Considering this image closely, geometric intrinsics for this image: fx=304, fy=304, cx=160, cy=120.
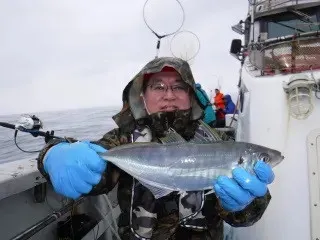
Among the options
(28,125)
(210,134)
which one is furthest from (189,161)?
(28,125)

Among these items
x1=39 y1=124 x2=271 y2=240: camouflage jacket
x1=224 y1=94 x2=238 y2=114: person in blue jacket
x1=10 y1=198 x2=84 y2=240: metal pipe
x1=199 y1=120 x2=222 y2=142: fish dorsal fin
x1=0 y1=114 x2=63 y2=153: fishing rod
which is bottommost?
x1=10 y1=198 x2=84 y2=240: metal pipe

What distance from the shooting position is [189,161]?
234 centimetres

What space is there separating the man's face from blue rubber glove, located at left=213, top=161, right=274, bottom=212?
1.02 metres

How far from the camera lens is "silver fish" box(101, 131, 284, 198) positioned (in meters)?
2.31

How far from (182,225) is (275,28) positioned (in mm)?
4998

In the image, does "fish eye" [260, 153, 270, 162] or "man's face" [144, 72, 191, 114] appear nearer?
"fish eye" [260, 153, 270, 162]

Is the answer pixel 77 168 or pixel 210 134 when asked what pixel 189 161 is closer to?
pixel 210 134

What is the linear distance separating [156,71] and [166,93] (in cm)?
25

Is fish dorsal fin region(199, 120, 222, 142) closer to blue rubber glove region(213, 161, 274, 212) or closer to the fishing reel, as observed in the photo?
blue rubber glove region(213, 161, 274, 212)

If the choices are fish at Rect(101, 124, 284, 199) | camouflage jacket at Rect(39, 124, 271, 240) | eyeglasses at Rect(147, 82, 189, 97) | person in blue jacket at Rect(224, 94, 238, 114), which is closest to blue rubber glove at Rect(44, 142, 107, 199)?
camouflage jacket at Rect(39, 124, 271, 240)

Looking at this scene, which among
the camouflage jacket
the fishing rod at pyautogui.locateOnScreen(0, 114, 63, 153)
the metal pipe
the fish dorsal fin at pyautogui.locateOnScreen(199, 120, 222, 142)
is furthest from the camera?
the fishing rod at pyautogui.locateOnScreen(0, 114, 63, 153)

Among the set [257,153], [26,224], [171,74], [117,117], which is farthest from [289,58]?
[26,224]

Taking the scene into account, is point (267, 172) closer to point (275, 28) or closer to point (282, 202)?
point (282, 202)

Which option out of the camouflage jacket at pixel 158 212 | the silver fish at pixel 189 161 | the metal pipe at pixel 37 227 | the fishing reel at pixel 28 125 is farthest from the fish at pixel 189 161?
the fishing reel at pixel 28 125
